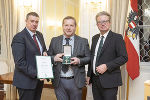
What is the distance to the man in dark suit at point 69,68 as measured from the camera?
2.29m

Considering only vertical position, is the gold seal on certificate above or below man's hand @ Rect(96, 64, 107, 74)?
above

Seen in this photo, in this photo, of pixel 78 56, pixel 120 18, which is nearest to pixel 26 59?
pixel 78 56

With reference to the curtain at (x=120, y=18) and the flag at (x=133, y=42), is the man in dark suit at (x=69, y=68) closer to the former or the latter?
the flag at (x=133, y=42)

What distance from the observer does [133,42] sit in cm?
335

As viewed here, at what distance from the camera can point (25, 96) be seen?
2285 millimetres

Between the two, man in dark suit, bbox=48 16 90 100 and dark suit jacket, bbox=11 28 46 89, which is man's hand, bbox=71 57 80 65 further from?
dark suit jacket, bbox=11 28 46 89

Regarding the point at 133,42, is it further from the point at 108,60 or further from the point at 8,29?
the point at 8,29

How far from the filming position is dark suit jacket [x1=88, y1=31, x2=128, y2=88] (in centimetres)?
226

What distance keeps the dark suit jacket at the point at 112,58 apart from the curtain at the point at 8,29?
2817 mm

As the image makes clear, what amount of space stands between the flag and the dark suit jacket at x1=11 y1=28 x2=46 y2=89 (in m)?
1.75

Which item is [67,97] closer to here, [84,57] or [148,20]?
[84,57]

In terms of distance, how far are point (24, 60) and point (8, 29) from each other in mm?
2547

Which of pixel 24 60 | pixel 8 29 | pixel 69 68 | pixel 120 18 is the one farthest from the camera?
pixel 8 29

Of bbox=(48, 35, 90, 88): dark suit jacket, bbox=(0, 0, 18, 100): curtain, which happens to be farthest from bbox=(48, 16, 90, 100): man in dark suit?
bbox=(0, 0, 18, 100): curtain
